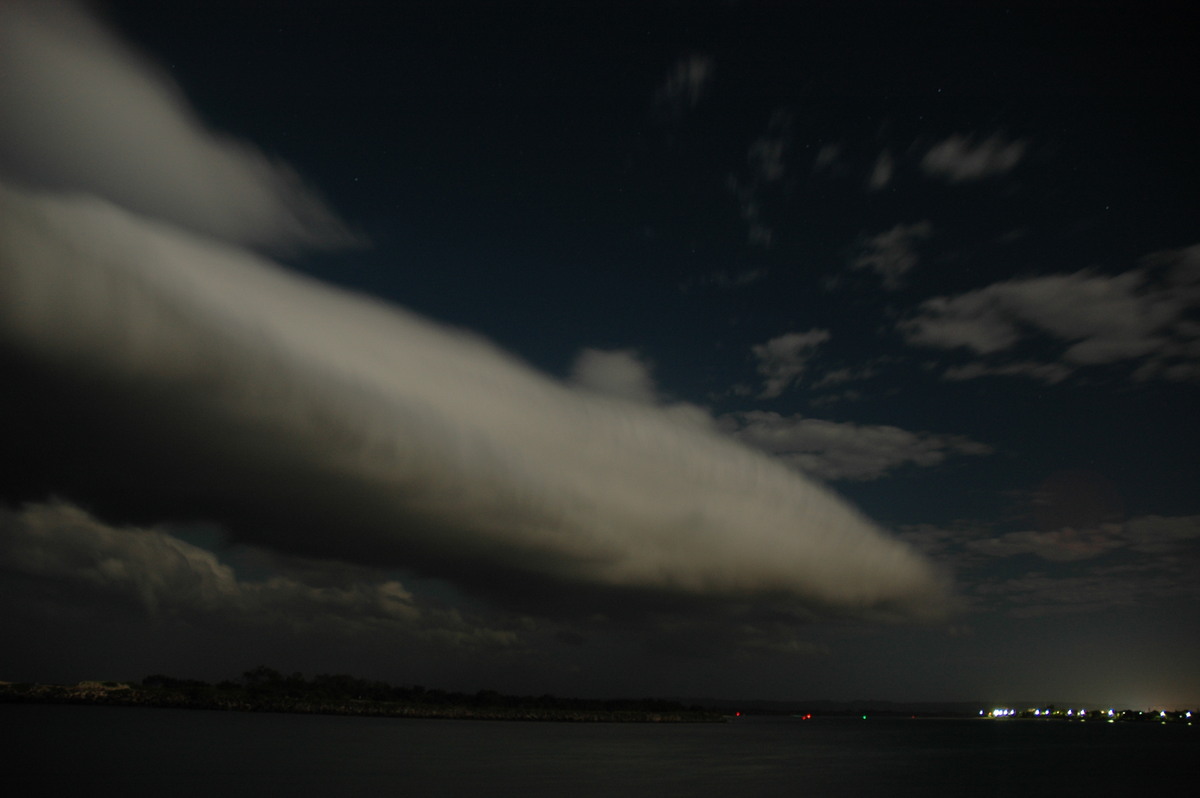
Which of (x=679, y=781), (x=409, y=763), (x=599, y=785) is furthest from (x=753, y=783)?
(x=409, y=763)

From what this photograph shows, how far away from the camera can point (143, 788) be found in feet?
170

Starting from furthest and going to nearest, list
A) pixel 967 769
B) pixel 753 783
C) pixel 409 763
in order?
pixel 967 769, pixel 409 763, pixel 753 783

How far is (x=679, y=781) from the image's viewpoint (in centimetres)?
6600

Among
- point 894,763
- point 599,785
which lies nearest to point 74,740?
point 599,785

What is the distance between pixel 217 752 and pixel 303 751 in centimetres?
945

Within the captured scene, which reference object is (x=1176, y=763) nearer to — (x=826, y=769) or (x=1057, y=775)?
(x=1057, y=775)

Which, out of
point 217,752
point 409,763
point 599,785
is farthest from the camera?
point 217,752

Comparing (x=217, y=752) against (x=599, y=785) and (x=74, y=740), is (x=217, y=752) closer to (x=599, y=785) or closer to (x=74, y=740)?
(x=74, y=740)

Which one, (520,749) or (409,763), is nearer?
→ (409,763)

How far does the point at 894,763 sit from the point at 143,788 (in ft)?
297

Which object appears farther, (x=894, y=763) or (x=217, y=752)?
(x=894, y=763)

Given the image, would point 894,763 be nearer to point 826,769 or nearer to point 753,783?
point 826,769

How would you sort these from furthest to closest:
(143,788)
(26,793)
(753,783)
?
(753,783) → (143,788) → (26,793)

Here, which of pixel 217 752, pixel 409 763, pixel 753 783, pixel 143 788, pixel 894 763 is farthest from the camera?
pixel 894 763
